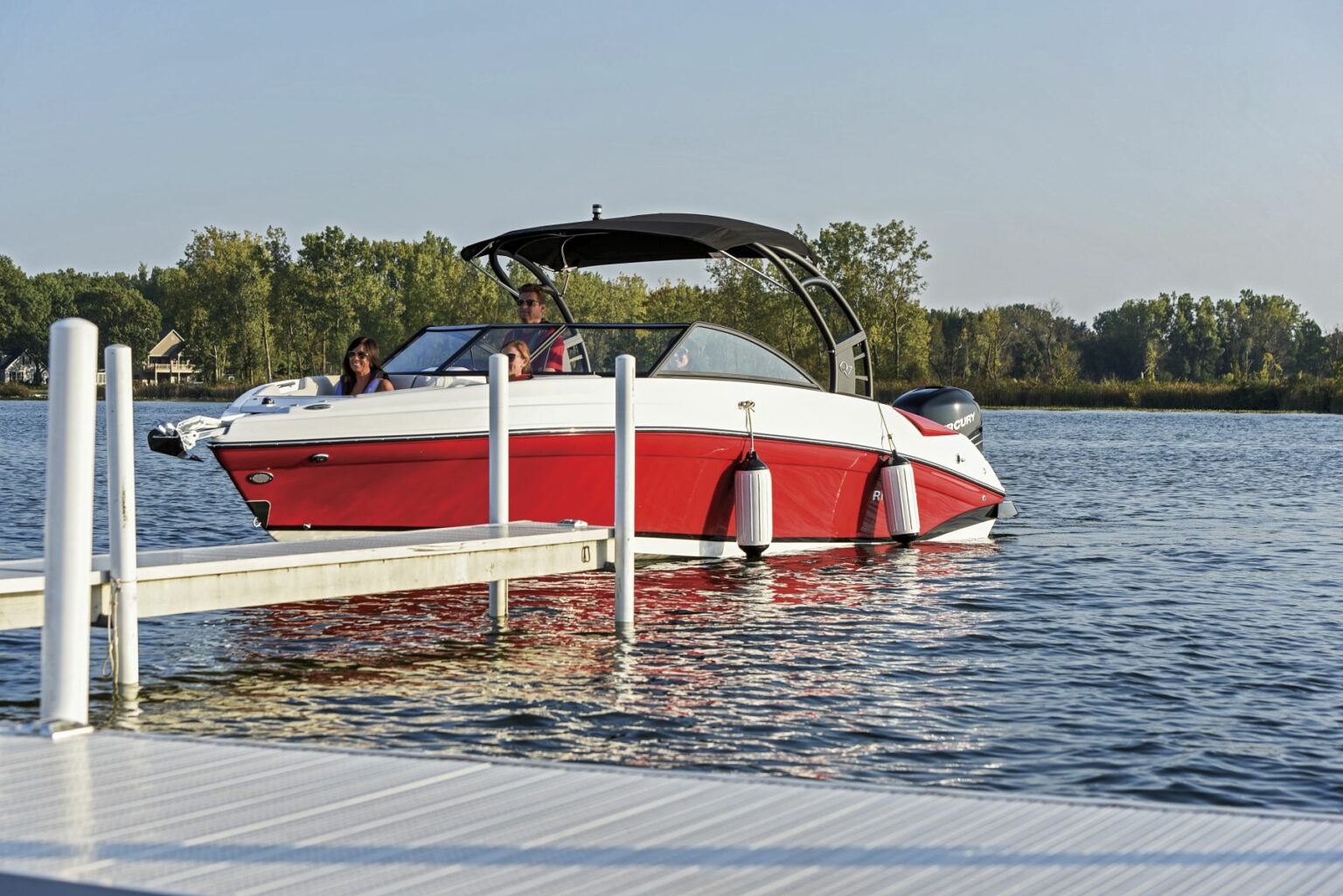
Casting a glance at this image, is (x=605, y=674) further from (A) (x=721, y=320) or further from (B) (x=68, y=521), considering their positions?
(A) (x=721, y=320)

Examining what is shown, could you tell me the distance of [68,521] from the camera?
4.14 metres

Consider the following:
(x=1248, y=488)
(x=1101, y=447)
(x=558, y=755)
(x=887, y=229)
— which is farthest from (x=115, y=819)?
(x=887, y=229)

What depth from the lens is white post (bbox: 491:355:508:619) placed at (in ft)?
27.4

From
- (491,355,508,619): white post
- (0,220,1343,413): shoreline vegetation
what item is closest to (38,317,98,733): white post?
(491,355,508,619): white post

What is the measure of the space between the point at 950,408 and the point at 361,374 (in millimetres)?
6502

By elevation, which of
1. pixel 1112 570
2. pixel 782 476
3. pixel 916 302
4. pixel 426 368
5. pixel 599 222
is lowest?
pixel 1112 570

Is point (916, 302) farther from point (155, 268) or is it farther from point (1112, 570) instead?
point (155, 268)

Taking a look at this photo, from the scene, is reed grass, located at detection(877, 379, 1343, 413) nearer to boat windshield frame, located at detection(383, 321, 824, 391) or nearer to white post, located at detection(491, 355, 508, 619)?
boat windshield frame, located at detection(383, 321, 824, 391)

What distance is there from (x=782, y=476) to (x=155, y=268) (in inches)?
5387

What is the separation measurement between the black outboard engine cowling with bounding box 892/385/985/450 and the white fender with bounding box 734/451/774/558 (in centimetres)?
352

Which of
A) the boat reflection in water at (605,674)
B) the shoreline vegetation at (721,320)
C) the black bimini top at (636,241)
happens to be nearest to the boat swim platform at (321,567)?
the boat reflection in water at (605,674)

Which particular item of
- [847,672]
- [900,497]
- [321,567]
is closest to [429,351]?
[900,497]

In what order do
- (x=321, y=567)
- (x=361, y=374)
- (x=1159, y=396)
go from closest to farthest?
(x=321, y=567)
(x=361, y=374)
(x=1159, y=396)

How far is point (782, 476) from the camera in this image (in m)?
11.5
